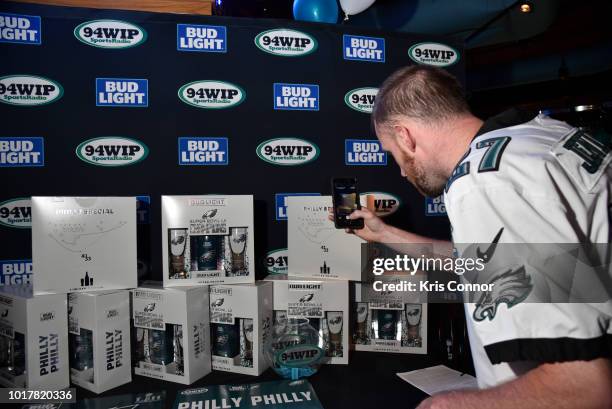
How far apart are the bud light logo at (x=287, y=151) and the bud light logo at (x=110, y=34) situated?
0.81m

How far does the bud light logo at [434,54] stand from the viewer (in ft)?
8.04

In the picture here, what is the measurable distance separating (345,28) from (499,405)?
202 cm

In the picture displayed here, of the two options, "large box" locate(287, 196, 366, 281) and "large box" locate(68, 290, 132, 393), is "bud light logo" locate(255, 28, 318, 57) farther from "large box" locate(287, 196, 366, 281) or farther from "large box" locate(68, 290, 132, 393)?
"large box" locate(68, 290, 132, 393)

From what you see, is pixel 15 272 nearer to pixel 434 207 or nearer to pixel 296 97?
pixel 296 97

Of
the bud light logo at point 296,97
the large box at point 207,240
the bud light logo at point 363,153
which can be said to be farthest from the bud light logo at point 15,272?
the bud light logo at point 363,153

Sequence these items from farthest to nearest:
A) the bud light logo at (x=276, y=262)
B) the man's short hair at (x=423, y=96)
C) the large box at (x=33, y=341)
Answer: the bud light logo at (x=276, y=262)
the large box at (x=33, y=341)
the man's short hair at (x=423, y=96)

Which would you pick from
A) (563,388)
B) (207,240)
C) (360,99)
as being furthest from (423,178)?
(360,99)

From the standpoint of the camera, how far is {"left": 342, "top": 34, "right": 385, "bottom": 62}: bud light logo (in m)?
2.31

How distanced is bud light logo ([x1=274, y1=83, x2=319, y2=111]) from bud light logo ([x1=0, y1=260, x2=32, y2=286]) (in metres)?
1.45

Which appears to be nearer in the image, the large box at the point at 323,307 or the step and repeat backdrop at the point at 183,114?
the large box at the point at 323,307

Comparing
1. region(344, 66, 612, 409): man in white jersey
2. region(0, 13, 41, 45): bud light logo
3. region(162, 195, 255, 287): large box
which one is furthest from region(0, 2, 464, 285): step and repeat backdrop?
region(344, 66, 612, 409): man in white jersey

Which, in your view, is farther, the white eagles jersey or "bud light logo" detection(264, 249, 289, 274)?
"bud light logo" detection(264, 249, 289, 274)

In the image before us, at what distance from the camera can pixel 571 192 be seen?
2.74ft

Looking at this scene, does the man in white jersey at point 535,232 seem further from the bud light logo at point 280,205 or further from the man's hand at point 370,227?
the bud light logo at point 280,205
